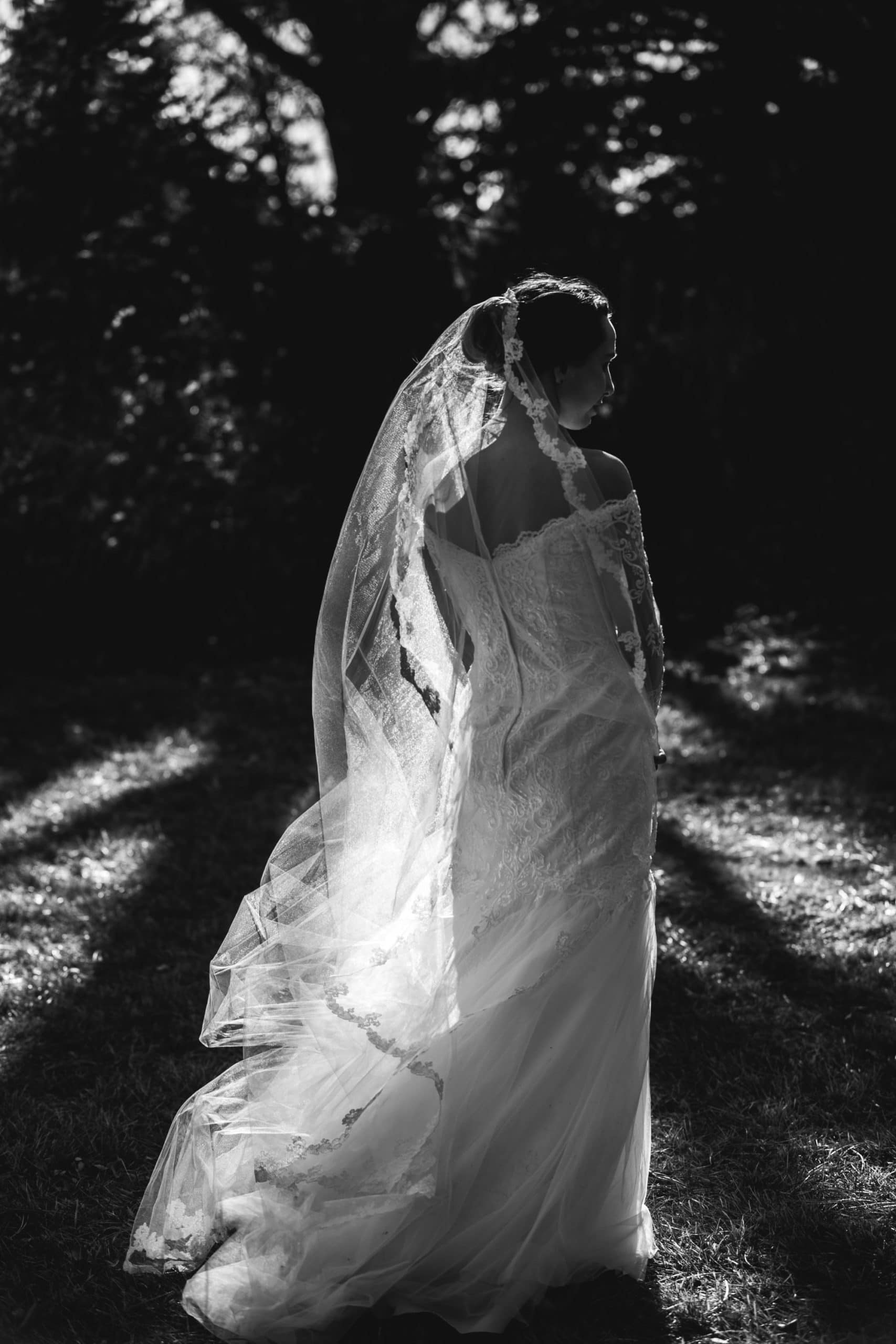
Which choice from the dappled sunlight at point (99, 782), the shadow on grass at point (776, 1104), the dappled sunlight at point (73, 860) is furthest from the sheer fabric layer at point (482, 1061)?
the dappled sunlight at point (99, 782)

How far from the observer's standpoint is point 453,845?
2801mm

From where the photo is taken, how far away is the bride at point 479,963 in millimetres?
2617

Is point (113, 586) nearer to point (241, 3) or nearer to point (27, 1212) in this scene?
point (241, 3)

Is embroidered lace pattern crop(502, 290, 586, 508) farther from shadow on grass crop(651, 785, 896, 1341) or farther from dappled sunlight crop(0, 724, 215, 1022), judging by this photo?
dappled sunlight crop(0, 724, 215, 1022)

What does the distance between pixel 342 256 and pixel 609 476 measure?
787cm

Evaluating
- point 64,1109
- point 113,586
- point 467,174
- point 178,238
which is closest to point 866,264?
point 467,174

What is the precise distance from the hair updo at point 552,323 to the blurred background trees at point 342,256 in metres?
7.30

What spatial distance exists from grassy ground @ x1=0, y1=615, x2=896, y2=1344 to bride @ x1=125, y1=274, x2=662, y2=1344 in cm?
21

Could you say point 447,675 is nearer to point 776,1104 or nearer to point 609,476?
point 609,476

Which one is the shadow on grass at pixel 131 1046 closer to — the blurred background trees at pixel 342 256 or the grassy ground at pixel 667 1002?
the grassy ground at pixel 667 1002

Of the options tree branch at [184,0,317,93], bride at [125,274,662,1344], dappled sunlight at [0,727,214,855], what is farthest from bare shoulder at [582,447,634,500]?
tree branch at [184,0,317,93]

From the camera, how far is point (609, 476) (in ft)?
8.87

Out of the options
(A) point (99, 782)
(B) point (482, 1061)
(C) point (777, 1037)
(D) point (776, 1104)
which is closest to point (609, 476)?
(B) point (482, 1061)

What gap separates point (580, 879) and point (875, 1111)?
149 centimetres
